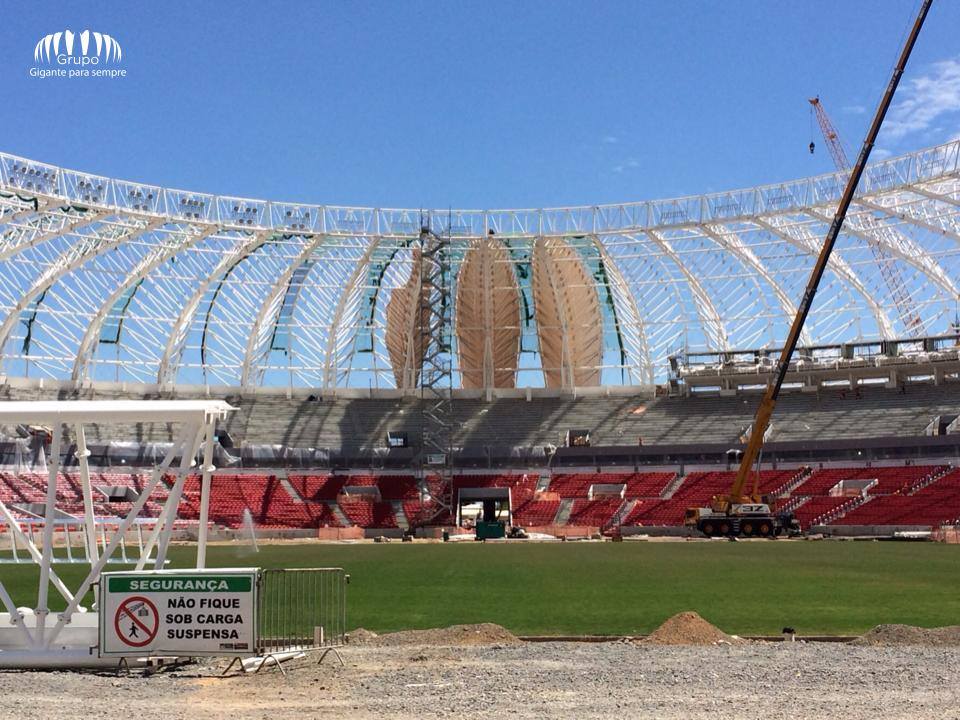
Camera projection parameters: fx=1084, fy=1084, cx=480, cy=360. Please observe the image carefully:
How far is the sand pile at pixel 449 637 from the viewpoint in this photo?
18.8m

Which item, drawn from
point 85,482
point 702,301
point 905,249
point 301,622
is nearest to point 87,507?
point 85,482

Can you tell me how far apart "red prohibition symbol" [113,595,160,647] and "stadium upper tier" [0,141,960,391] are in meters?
43.1

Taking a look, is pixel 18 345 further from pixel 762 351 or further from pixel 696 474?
pixel 762 351

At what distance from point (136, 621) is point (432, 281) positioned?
59309 mm

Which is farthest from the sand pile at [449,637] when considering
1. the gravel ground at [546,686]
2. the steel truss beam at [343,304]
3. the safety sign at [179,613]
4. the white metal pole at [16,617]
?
the steel truss beam at [343,304]

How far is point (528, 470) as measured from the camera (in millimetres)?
78938

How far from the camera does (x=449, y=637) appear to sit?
1905 centimetres

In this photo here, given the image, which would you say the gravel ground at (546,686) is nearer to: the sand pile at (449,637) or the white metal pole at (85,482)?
the sand pile at (449,637)

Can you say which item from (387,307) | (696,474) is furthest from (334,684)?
(387,307)

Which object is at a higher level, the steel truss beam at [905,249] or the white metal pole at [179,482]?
the steel truss beam at [905,249]

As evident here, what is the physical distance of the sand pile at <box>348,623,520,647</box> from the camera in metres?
18.8

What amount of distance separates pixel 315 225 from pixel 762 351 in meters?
33.5

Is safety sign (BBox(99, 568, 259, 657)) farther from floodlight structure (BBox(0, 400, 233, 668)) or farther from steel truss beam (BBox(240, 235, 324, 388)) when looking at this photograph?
steel truss beam (BBox(240, 235, 324, 388))

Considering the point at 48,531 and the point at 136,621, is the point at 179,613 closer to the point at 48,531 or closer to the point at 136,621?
the point at 136,621
